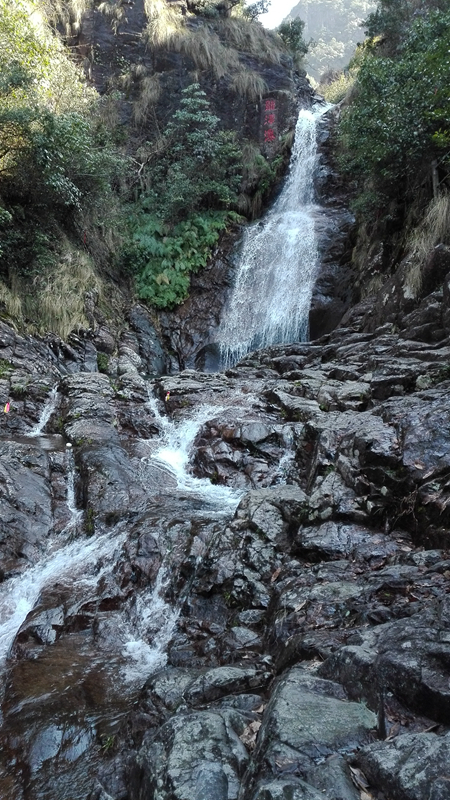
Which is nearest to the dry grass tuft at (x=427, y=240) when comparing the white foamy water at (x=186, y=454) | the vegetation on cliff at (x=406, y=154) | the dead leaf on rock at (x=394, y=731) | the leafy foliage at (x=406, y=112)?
the vegetation on cliff at (x=406, y=154)

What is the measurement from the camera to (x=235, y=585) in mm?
3949

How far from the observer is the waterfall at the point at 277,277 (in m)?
13.0

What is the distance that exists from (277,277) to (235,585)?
11.2m

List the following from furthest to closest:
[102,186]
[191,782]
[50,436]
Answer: [102,186] → [50,436] → [191,782]

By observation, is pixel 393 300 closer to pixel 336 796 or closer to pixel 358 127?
pixel 358 127

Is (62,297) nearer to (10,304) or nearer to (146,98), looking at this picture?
(10,304)

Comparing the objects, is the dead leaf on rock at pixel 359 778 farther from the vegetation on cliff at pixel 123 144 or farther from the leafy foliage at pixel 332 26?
the leafy foliage at pixel 332 26

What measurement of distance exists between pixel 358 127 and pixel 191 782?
1134 centimetres

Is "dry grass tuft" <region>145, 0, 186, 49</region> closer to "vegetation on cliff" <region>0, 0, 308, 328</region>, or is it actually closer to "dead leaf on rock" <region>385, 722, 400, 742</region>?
"vegetation on cliff" <region>0, 0, 308, 328</region>

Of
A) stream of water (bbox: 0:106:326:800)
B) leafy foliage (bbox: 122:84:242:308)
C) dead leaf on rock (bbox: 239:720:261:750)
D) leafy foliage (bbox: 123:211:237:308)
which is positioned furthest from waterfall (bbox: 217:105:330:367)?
dead leaf on rock (bbox: 239:720:261:750)

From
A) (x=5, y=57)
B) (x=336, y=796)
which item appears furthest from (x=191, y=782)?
(x=5, y=57)

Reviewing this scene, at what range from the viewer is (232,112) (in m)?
17.9

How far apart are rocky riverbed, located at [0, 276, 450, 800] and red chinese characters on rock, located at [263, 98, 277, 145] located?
1273cm

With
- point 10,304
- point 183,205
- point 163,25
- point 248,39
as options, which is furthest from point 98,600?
point 248,39
